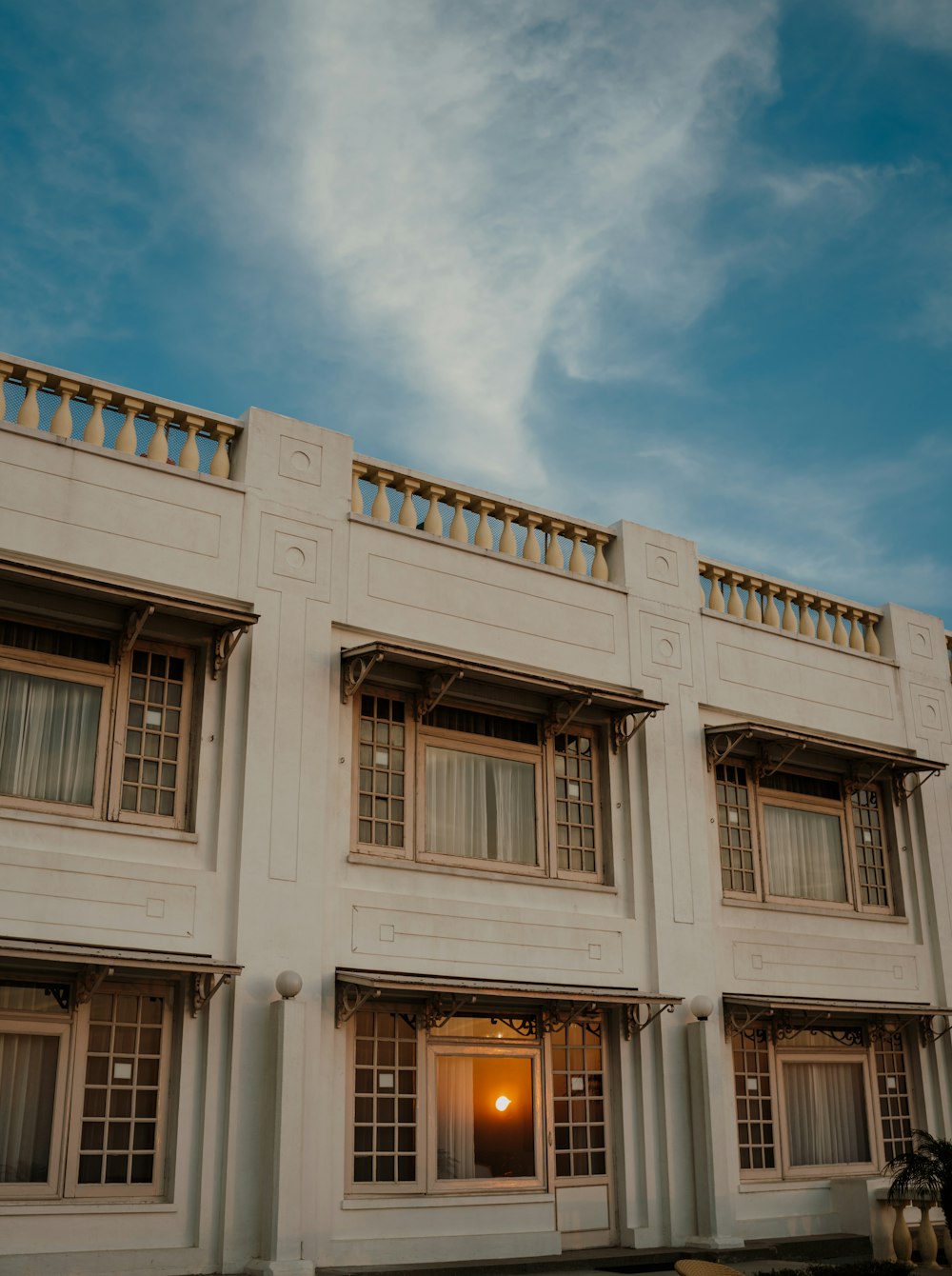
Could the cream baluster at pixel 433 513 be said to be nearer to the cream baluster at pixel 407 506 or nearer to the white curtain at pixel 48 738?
the cream baluster at pixel 407 506

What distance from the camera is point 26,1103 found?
1080 centimetres

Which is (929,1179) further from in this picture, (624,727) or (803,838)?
(624,727)

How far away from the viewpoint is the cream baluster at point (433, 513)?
47.2 feet

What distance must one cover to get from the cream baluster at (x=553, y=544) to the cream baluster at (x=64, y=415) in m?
5.36

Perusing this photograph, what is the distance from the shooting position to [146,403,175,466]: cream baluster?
1274cm

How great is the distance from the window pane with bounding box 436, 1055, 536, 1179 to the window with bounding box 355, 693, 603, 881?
192 centimetres

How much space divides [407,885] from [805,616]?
7096mm

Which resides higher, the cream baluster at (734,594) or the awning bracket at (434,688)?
the cream baluster at (734,594)

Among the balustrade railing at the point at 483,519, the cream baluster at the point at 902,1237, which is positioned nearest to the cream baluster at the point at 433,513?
the balustrade railing at the point at 483,519

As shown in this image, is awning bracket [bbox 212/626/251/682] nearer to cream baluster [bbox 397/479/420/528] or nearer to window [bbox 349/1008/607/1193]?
cream baluster [bbox 397/479/420/528]

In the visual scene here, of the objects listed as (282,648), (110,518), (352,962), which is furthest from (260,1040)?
(110,518)

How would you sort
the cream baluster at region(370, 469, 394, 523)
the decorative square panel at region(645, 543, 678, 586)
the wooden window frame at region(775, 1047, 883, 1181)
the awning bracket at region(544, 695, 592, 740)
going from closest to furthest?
the cream baluster at region(370, 469, 394, 523) < the awning bracket at region(544, 695, 592, 740) < the wooden window frame at region(775, 1047, 883, 1181) < the decorative square panel at region(645, 543, 678, 586)

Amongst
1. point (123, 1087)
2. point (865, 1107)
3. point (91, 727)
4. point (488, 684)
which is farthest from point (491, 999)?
point (865, 1107)

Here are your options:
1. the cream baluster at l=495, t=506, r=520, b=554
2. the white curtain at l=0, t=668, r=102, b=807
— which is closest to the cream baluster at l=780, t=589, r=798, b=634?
the cream baluster at l=495, t=506, r=520, b=554
